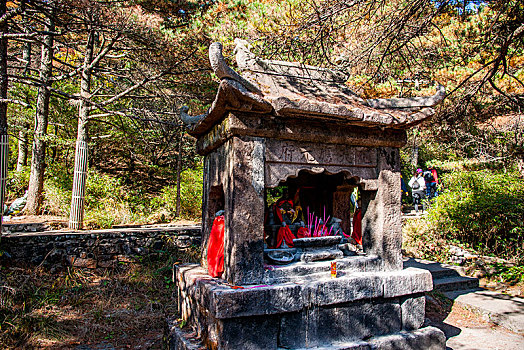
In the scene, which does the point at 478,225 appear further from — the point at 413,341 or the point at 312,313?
the point at 312,313

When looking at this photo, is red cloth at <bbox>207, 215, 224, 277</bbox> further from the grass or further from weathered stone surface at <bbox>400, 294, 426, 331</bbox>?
weathered stone surface at <bbox>400, 294, 426, 331</bbox>

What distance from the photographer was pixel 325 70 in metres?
4.66

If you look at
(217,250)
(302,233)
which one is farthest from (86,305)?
(302,233)

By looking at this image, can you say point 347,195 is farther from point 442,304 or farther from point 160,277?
point 160,277

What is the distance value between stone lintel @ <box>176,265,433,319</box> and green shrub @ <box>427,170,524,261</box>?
5.26 m

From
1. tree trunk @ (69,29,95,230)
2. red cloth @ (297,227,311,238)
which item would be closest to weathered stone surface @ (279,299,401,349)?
red cloth @ (297,227,311,238)

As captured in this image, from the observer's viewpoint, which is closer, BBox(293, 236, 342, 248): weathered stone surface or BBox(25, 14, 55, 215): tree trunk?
BBox(293, 236, 342, 248): weathered stone surface

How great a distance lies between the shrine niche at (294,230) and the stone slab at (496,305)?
6.56 ft

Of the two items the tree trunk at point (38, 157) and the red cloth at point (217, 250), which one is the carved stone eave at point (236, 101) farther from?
the tree trunk at point (38, 157)

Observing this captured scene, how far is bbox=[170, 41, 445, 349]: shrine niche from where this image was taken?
3.39 metres

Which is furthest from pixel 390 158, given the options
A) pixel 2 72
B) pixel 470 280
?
pixel 2 72

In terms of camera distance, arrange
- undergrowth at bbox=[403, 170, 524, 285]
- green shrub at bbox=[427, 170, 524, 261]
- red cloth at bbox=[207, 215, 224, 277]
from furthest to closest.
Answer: green shrub at bbox=[427, 170, 524, 261] → undergrowth at bbox=[403, 170, 524, 285] → red cloth at bbox=[207, 215, 224, 277]

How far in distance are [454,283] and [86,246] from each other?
309 inches

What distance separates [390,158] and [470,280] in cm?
449
